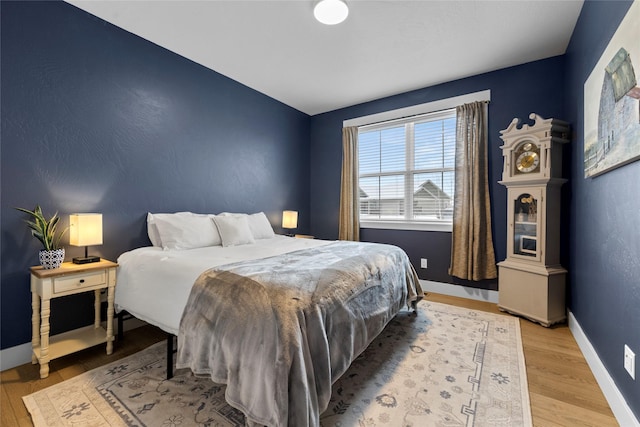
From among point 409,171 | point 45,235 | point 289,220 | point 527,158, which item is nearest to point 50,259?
point 45,235

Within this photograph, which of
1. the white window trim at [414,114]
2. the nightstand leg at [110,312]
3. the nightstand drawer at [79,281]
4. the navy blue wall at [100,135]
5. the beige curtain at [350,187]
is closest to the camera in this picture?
the nightstand drawer at [79,281]

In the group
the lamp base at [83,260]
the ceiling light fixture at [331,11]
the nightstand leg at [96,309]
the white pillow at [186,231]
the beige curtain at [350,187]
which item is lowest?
the nightstand leg at [96,309]

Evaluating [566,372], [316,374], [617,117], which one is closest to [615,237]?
[617,117]

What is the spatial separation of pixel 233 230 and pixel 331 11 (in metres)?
2.14

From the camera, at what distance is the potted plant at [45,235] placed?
6.22ft

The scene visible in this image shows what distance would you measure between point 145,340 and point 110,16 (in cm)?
276

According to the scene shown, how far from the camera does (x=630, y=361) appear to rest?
1.33m

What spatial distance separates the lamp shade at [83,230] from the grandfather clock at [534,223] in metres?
3.74

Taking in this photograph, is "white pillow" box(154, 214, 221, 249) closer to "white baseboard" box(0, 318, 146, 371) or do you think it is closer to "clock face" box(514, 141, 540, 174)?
"white baseboard" box(0, 318, 146, 371)

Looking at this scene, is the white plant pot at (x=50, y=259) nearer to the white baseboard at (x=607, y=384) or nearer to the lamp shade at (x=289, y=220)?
the lamp shade at (x=289, y=220)

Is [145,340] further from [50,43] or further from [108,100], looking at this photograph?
[50,43]

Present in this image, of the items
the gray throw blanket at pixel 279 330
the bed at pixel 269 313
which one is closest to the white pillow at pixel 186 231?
the bed at pixel 269 313

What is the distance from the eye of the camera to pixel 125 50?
2514 mm

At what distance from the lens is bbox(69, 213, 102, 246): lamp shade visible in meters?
1.99
